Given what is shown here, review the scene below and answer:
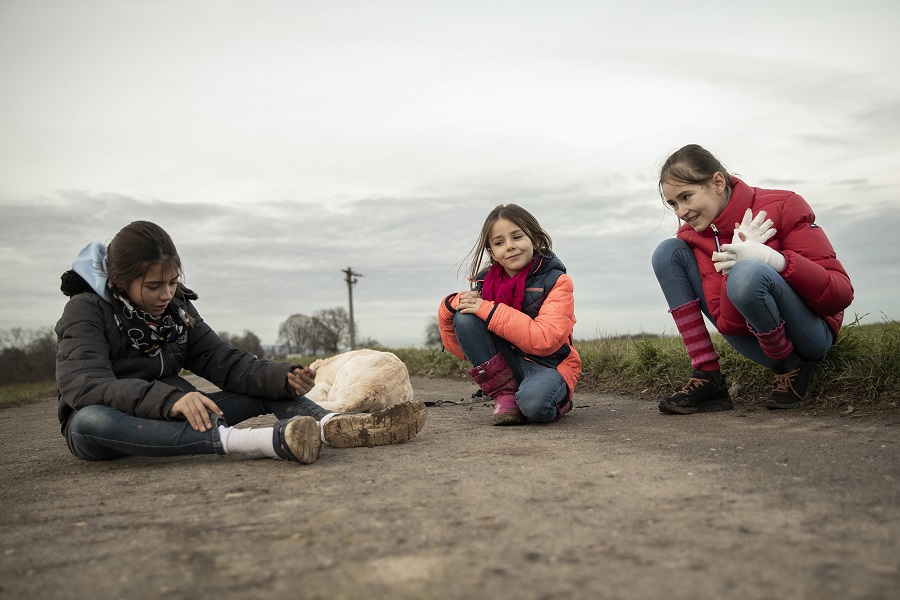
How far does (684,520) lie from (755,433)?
1.91 meters

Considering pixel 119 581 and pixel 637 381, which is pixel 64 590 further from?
pixel 637 381

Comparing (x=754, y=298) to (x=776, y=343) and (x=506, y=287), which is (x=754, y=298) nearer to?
(x=776, y=343)

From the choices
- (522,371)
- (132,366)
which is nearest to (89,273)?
(132,366)

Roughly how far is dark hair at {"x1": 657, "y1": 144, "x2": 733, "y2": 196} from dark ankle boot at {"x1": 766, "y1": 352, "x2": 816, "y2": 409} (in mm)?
1251

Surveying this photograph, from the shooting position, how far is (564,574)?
→ 182cm

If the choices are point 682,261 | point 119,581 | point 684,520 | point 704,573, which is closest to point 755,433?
point 682,261

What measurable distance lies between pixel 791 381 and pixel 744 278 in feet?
3.04

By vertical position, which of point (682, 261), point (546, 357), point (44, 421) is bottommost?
point (44, 421)

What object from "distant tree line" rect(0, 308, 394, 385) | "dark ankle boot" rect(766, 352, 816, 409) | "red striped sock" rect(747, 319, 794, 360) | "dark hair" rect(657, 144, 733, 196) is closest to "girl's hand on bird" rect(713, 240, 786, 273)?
"red striped sock" rect(747, 319, 794, 360)

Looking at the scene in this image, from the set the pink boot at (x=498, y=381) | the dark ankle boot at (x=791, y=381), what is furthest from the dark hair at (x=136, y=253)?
the dark ankle boot at (x=791, y=381)

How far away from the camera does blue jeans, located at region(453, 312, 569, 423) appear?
4711mm

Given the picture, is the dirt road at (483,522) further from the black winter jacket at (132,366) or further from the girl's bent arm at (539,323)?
the girl's bent arm at (539,323)

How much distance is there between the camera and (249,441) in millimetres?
3553

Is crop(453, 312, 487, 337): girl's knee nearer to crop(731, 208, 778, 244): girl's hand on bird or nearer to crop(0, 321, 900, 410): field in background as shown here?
crop(731, 208, 778, 244): girl's hand on bird
